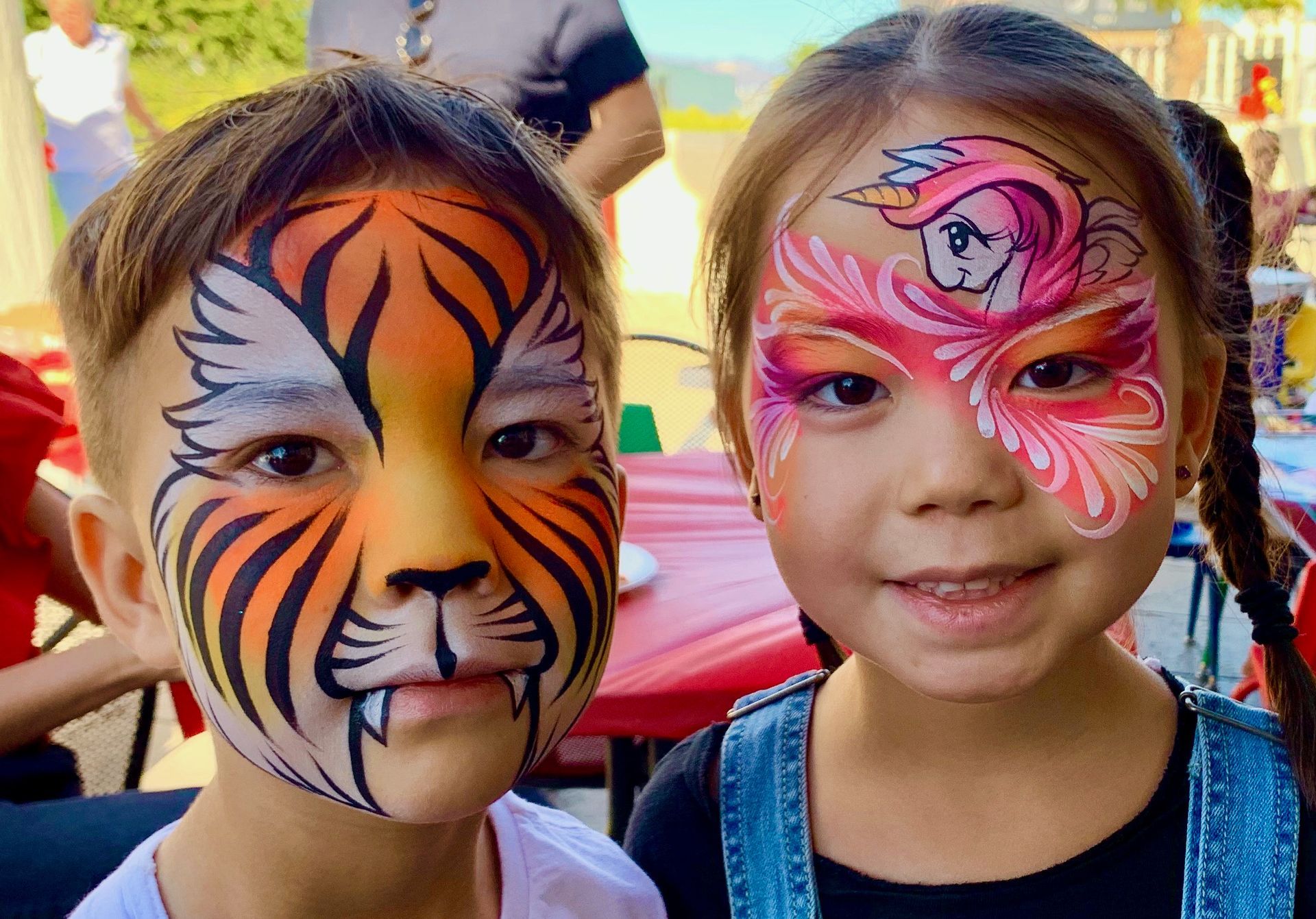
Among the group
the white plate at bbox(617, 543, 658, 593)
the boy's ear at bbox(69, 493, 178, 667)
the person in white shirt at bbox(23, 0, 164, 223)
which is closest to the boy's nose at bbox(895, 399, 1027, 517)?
the boy's ear at bbox(69, 493, 178, 667)

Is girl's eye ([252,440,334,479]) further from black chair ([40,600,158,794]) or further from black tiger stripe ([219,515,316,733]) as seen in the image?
black chair ([40,600,158,794])

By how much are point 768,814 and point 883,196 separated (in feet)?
2.48

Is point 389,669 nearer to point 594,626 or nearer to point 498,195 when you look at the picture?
point 594,626

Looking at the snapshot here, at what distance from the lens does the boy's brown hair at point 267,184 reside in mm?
995

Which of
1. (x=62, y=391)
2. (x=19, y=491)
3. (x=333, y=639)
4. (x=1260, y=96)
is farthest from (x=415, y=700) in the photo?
(x=1260, y=96)

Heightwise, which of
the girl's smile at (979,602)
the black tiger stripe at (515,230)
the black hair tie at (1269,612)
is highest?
A: the black tiger stripe at (515,230)

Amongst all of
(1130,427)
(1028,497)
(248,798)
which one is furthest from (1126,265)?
(248,798)

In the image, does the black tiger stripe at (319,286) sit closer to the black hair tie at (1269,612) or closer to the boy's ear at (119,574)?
the boy's ear at (119,574)

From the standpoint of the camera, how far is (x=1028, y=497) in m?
1.13

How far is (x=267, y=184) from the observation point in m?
0.99

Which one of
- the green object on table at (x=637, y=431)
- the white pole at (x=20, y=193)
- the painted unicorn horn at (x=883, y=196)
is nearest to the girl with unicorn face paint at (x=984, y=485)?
the painted unicorn horn at (x=883, y=196)

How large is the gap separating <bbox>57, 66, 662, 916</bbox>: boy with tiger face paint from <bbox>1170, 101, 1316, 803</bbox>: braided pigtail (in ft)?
2.79

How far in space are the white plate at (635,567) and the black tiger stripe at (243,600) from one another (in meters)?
1.03

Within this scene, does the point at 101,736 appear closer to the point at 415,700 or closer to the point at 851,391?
the point at 415,700
